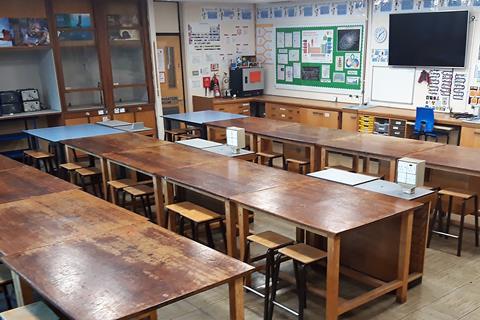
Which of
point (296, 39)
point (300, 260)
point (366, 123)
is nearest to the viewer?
point (300, 260)

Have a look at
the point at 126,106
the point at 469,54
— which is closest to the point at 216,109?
the point at 126,106

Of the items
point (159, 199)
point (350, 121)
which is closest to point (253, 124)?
point (350, 121)

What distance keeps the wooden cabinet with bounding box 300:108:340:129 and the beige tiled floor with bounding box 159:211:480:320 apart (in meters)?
3.85

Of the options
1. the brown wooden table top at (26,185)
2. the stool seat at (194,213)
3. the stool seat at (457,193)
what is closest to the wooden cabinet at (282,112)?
the stool seat at (457,193)

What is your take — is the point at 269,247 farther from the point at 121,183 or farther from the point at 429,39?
the point at 429,39

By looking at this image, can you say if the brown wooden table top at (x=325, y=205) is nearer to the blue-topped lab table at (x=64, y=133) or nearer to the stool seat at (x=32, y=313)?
the stool seat at (x=32, y=313)

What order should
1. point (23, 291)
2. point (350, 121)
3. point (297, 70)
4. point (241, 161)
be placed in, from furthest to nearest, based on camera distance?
point (297, 70), point (350, 121), point (241, 161), point (23, 291)

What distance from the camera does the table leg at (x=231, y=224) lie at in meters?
3.27

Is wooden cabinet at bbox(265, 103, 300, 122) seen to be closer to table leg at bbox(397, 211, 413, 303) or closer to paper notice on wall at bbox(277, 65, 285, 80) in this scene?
paper notice on wall at bbox(277, 65, 285, 80)

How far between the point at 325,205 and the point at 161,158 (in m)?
1.95

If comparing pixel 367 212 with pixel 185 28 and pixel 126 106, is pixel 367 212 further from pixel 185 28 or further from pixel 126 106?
pixel 185 28

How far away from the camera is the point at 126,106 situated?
7.95m

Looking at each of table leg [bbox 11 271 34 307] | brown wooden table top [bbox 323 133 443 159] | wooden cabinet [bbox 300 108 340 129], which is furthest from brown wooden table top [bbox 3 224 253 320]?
wooden cabinet [bbox 300 108 340 129]

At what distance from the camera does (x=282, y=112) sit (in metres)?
8.31
